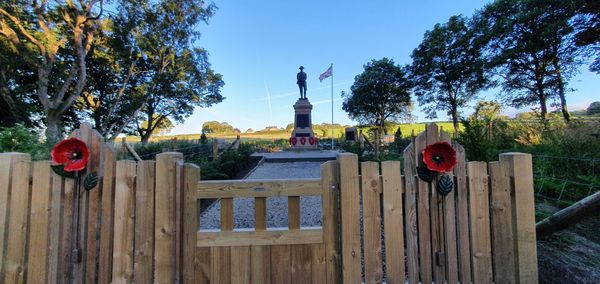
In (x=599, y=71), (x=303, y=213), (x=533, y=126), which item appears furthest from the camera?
(x=599, y=71)

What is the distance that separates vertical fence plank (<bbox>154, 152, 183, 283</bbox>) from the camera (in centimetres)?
151

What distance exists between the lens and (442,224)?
5.17 feet

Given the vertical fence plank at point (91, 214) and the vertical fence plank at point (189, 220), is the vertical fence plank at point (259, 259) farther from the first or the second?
the vertical fence plank at point (91, 214)

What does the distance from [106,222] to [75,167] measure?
1.22 feet

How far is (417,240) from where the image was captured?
5.17ft

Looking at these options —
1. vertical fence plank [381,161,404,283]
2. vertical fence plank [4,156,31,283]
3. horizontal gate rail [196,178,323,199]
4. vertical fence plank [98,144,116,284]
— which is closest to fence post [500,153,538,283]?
vertical fence plank [381,161,404,283]

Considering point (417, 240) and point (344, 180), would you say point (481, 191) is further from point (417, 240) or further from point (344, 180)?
point (344, 180)

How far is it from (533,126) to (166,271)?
10242 millimetres

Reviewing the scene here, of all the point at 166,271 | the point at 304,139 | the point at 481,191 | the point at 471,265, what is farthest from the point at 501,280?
the point at 304,139

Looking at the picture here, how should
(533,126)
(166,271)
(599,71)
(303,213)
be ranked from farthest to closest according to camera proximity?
1. (599,71)
2. (533,126)
3. (303,213)
4. (166,271)

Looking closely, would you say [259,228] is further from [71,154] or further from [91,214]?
[71,154]

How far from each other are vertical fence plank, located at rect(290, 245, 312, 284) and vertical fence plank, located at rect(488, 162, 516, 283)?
44.5 inches

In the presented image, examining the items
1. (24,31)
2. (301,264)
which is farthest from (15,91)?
(301,264)

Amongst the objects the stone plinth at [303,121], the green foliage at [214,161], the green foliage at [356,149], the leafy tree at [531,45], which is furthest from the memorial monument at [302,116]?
the leafy tree at [531,45]
